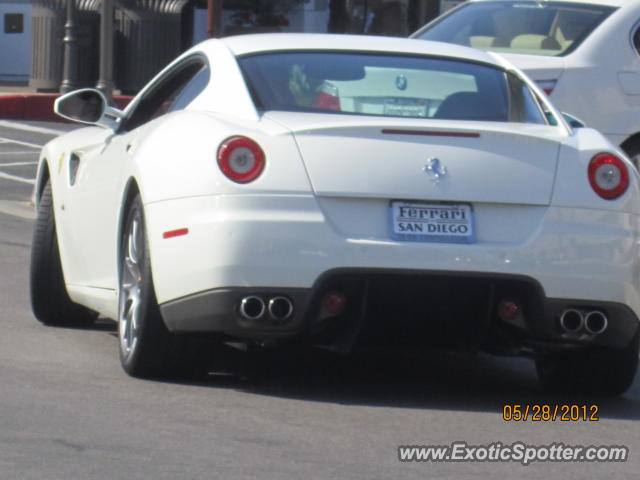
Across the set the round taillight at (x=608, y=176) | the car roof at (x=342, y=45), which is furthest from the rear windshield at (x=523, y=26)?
the round taillight at (x=608, y=176)

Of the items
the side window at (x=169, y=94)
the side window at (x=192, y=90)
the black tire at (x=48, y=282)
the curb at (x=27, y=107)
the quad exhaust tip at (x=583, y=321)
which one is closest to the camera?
the quad exhaust tip at (x=583, y=321)

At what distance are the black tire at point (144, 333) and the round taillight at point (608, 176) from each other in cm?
161

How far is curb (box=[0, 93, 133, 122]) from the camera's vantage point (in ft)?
80.2

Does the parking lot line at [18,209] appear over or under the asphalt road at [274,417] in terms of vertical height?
under

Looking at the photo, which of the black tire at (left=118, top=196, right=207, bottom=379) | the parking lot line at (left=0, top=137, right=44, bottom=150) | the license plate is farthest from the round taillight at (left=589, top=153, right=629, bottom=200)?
the parking lot line at (left=0, top=137, right=44, bottom=150)

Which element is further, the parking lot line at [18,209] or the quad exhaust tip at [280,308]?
the parking lot line at [18,209]

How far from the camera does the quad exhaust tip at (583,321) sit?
607 cm

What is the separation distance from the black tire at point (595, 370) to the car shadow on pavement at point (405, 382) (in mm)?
46

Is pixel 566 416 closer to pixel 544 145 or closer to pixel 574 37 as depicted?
pixel 544 145

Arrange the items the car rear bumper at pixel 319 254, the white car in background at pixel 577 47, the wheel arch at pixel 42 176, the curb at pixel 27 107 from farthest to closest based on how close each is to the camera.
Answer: the curb at pixel 27 107 < the white car in background at pixel 577 47 < the wheel arch at pixel 42 176 < the car rear bumper at pixel 319 254

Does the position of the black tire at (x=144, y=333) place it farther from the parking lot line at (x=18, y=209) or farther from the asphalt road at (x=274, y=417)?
the parking lot line at (x=18, y=209)

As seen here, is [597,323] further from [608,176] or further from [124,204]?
[124,204]
